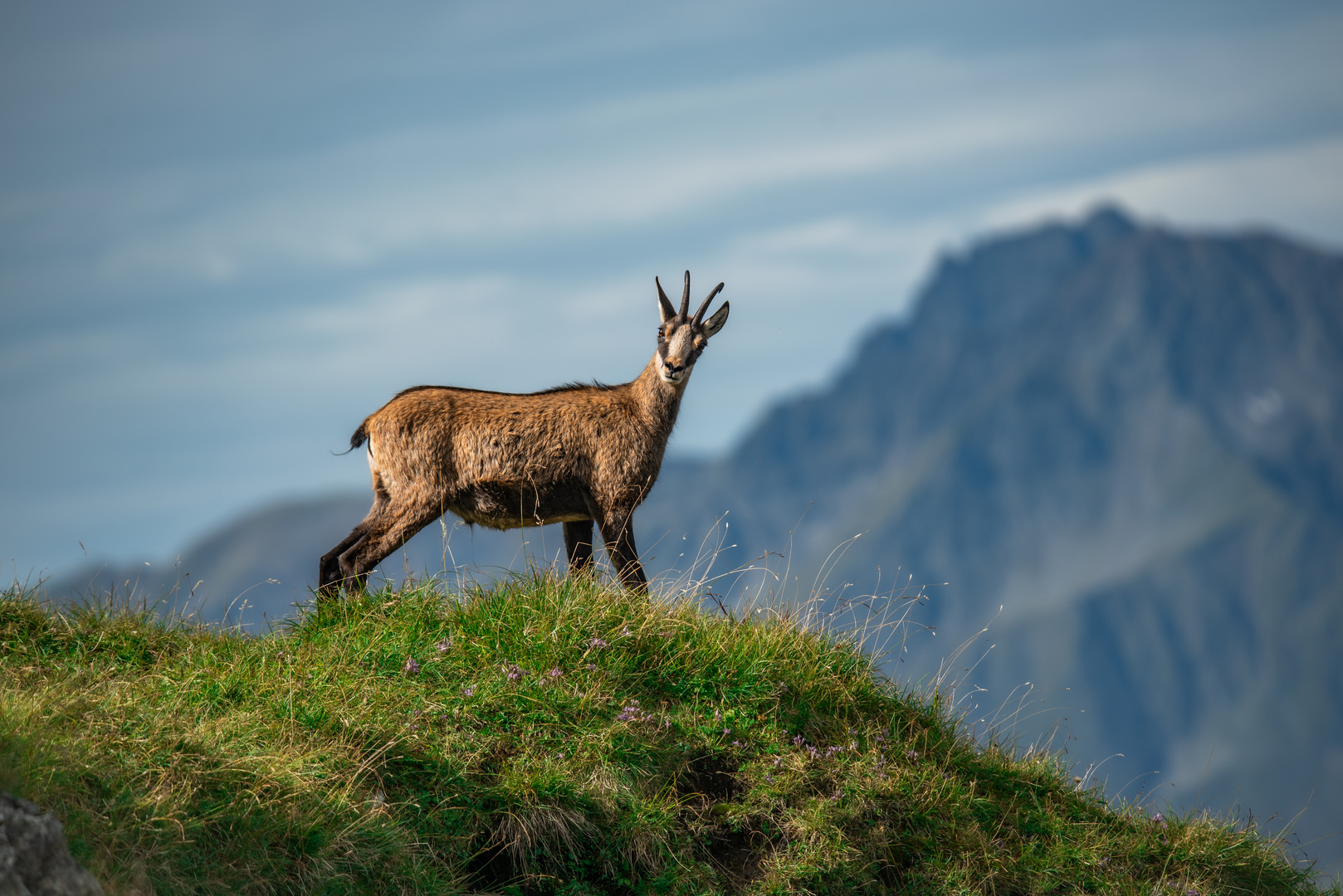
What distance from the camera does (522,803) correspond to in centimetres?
816

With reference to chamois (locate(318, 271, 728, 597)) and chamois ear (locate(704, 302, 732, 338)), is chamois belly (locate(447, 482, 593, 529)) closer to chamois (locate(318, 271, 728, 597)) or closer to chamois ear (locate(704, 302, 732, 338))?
chamois (locate(318, 271, 728, 597))

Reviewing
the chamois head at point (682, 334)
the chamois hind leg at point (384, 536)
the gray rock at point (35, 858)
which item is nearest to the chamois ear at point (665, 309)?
the chamois head at point (682, 334)

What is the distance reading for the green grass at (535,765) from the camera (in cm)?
728

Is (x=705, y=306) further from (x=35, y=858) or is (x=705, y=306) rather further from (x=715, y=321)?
(x=35, y=858)

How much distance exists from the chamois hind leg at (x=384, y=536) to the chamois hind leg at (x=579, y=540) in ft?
4.80

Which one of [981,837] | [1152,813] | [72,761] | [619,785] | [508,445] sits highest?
A: [508,445]

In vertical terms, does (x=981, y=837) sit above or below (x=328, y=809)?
below

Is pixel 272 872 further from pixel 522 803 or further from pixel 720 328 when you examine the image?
pixel 720 328

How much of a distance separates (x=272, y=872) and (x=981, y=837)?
4994 mm

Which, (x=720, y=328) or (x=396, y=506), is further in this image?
(x=720, y=328)

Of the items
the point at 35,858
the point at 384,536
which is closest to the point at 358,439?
the point at 384,536

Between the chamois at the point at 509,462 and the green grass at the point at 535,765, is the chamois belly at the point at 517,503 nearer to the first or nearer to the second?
the chamois at the point at 509,462

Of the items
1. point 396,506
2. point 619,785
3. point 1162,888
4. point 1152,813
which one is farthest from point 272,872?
point 1152,813

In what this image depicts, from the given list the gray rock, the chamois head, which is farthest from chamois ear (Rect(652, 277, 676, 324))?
the gray rock
